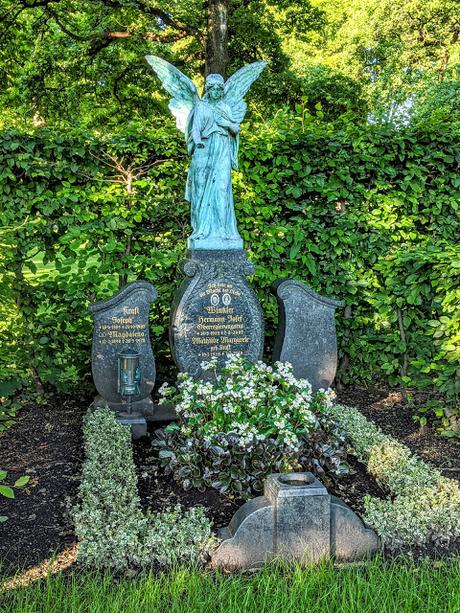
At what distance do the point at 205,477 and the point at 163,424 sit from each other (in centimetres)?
175

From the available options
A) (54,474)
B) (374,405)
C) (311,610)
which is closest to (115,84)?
(374,405)

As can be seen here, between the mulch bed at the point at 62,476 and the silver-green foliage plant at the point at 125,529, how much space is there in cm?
25

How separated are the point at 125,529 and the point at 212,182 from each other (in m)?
3.74

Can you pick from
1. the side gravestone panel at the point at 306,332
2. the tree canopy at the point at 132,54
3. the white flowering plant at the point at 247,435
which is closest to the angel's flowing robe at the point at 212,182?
the side gravestone panel at the point at 306,332

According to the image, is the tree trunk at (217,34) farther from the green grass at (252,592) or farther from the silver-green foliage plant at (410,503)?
the green grass at (252,592)

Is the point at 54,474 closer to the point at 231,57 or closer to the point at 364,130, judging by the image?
the point at 364,130

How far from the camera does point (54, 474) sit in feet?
15.8

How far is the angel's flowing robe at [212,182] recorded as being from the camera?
618cm

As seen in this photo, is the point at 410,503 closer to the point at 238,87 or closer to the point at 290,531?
the point at 290,531

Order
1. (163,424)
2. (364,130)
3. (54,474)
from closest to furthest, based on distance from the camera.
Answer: (54,474)
(163,424)
(364,130)

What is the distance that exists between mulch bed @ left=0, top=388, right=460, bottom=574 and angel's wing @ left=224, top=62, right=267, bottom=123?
11.3 ft

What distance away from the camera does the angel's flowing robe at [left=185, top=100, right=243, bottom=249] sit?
6.18 m

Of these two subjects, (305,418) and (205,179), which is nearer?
(305,418)

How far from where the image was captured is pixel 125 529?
3.57 metres
